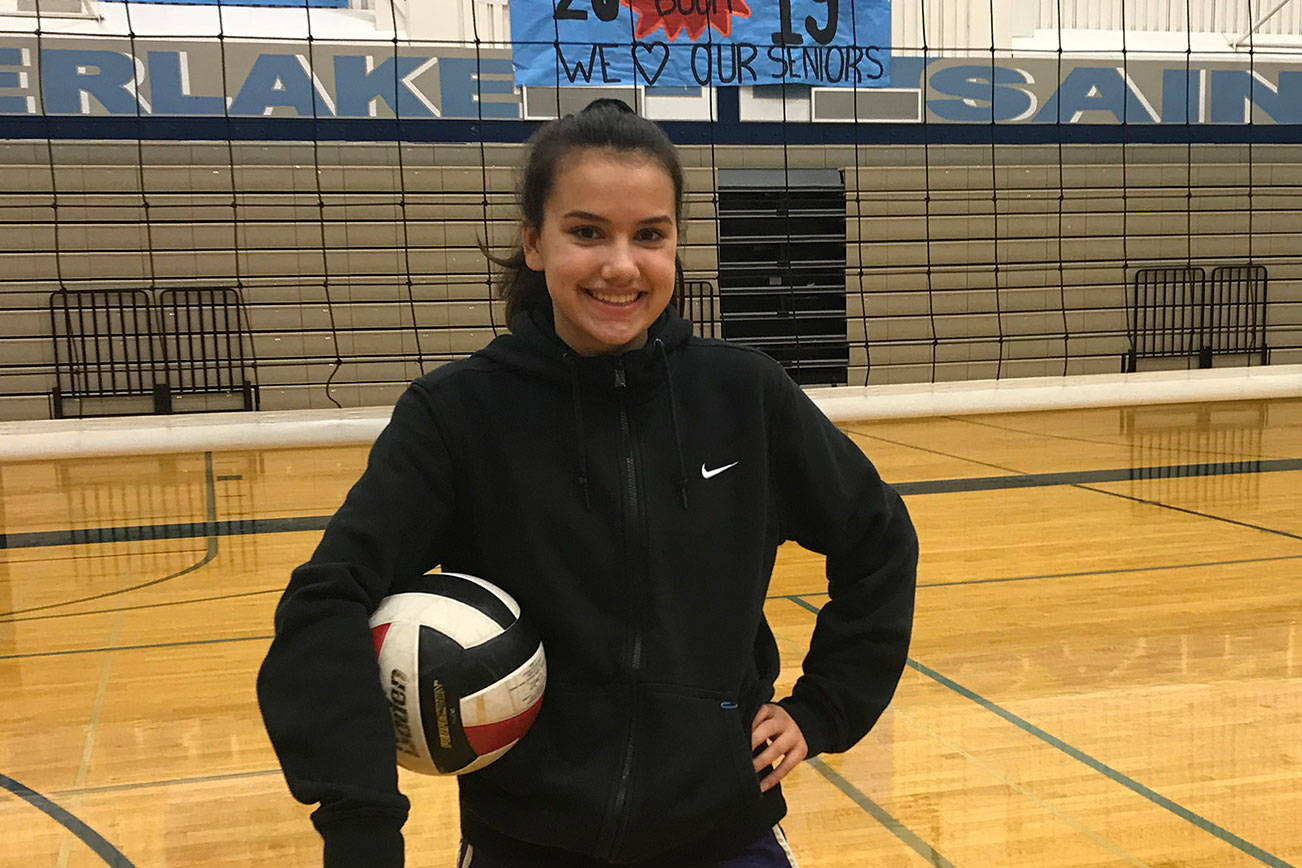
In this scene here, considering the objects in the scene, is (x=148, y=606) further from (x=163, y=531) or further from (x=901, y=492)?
(x=901, y=492)

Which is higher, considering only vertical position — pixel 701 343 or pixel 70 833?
pixel 701 343

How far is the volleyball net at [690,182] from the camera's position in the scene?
8.95 meters

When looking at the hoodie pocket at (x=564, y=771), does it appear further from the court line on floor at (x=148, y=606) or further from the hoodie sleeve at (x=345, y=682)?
the court line on floor at (x=148, y=606)

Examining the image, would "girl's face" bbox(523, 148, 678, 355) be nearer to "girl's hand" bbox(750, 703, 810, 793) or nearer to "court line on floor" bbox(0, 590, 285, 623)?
"girl's hand" bbox(750, 703, 810, 793)

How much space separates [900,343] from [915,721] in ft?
28.1

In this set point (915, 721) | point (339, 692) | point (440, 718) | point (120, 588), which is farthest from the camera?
point (120, 588)

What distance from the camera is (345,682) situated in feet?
3.20

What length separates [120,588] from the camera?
3.73 metres

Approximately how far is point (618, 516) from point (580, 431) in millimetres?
89

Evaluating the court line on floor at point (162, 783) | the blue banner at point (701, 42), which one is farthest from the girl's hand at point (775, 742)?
the blue banner at point (701, 42)

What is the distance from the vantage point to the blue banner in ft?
29.7

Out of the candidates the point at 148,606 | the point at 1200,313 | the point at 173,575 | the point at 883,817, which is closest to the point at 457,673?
the point at 883,817

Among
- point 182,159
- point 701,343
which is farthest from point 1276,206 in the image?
point 701,343

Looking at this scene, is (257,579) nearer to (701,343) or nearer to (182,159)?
(701,343)
